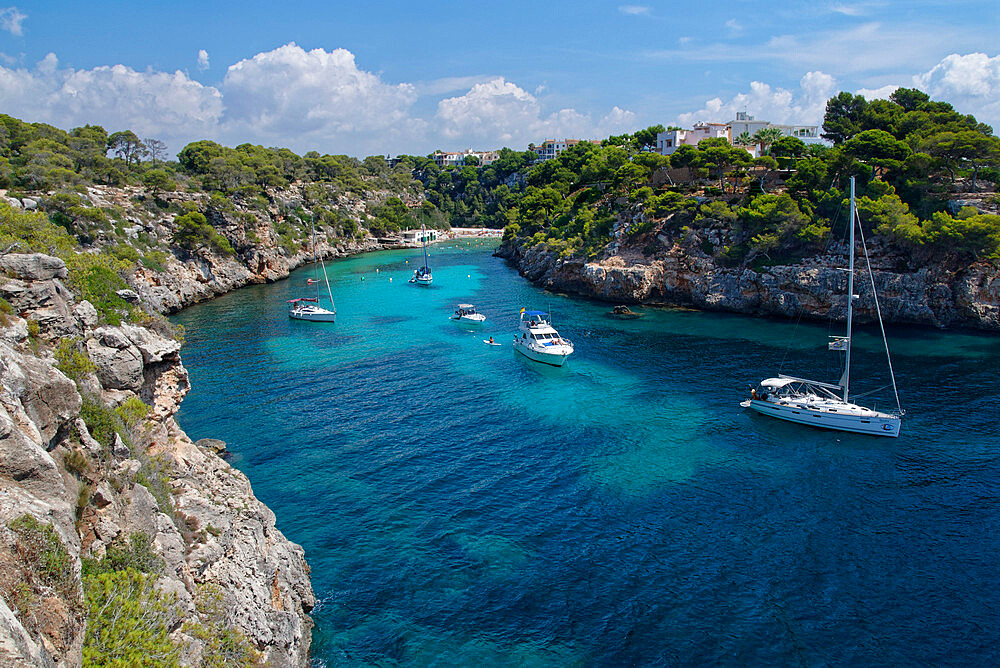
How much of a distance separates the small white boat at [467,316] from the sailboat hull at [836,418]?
3466 centimetres

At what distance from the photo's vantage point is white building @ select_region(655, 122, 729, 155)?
10812 cm

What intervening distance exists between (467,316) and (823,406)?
40.6m

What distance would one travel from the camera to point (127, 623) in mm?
12695

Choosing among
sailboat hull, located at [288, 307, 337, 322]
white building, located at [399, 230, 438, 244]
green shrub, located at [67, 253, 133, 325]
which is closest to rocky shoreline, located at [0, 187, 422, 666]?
green shrub, located at [67, 253, 133, 325]

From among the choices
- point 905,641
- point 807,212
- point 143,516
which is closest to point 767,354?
point 807,212

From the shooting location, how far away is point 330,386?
152 feet

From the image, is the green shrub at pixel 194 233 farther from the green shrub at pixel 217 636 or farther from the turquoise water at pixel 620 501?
the green shrub at pixel 217 636

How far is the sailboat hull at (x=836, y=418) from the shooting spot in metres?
36.3

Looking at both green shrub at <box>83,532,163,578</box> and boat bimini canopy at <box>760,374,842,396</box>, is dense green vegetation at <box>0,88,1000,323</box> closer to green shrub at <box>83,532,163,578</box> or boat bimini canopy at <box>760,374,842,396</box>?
green shrub at <box>83,532,163,578</box>

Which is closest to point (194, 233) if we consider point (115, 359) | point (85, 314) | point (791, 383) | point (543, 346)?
point (543, 346)

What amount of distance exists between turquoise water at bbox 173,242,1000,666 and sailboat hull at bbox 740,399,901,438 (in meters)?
0.76

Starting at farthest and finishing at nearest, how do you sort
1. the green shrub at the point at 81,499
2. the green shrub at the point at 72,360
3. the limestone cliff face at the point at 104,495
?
the green shrub at the point at 72,360 → the green shrub at the point at 81,499 → the limestone cliff face at the point at 104,495

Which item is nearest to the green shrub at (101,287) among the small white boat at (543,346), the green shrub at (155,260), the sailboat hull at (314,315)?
the small white boat at (543,346)

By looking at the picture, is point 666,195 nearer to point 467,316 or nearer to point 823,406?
point 467,316
